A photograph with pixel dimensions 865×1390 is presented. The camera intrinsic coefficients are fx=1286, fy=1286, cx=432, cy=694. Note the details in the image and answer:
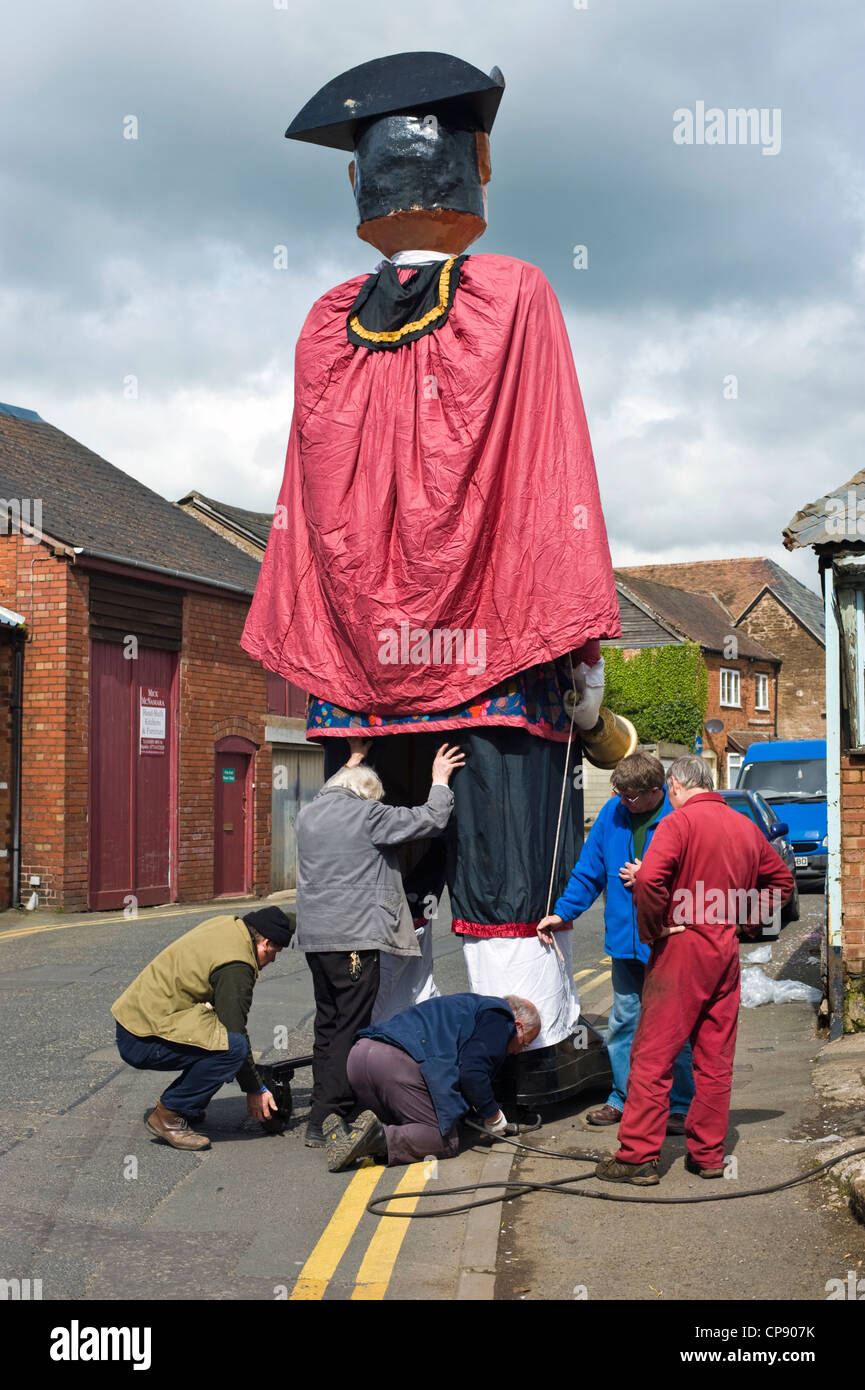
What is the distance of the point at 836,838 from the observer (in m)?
7.49

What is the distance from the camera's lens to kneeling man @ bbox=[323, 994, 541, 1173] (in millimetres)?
5074

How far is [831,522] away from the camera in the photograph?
7.39 metres

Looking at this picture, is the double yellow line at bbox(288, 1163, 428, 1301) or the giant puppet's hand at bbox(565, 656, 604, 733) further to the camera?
the giant puppet's hand at bbox(565, 656, 604, 733)

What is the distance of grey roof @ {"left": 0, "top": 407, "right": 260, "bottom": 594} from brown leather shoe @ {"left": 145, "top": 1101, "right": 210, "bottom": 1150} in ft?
40.3

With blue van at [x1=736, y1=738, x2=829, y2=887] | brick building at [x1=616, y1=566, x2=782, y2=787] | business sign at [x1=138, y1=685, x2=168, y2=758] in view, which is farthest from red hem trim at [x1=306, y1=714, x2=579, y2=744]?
brick building at [x1=616, y1=566, x2=782, y2=787]

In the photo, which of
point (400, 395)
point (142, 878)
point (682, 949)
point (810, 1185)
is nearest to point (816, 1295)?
point (810, 1185)

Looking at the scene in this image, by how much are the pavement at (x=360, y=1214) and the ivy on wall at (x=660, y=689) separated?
33303 mm

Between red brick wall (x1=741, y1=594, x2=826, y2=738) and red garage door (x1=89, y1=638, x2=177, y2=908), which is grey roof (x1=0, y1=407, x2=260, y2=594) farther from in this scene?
red brick wall (x1=741, y1=594, x2=826, y2=738)

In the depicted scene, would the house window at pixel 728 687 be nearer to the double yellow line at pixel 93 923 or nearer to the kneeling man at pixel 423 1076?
the double yellow line at pixel 93 923

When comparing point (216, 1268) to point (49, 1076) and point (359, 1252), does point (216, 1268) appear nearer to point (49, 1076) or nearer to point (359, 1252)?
point (359, 1252)

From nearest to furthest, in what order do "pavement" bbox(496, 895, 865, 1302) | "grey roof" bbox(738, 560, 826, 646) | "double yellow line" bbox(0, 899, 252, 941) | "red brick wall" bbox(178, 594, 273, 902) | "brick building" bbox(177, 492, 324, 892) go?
"pavement" bbox(496, 895, 865, 1302) < "double yellow line" bbox(0, 899, 252, 941) < "red brick wall" bbox(178, 594, 273, 902) < "brick building" bbox(177, 492, 324, 892) < "grey roof" bbox(738, 560, 826, 646)

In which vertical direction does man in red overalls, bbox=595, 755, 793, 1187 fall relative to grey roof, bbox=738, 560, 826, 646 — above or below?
below

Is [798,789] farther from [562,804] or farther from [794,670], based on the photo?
[794,670]

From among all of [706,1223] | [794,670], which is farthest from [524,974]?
[794,670]
